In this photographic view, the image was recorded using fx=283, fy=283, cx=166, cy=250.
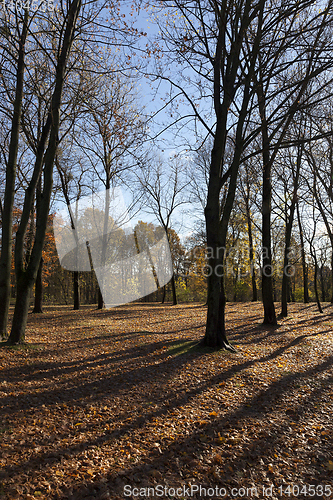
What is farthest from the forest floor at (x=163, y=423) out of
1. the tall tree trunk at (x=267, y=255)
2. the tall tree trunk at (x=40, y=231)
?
the tall tree trunk at (x=267, y=255)

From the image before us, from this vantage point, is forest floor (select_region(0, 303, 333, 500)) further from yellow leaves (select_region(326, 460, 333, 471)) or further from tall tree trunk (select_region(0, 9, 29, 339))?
tall tree trunk (select_region(0, 9, 29, 339))

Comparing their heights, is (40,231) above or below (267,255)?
above

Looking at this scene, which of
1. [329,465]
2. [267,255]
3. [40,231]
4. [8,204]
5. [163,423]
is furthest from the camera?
[267,255]

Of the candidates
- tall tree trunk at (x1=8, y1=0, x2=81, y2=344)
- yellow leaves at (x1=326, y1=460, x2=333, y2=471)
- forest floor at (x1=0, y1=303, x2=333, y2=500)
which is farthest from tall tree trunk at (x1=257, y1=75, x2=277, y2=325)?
yellow leaves at (x1=326, y1=460, x2=333, y2=471)

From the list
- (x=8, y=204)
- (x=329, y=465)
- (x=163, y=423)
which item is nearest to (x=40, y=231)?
(x=8, y=204)

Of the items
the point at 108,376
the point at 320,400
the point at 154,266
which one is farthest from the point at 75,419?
the point at 154,266

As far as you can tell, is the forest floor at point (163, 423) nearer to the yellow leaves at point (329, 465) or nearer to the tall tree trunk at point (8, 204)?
the yellow leaves at point (329, 465)

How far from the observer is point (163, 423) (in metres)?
4.07

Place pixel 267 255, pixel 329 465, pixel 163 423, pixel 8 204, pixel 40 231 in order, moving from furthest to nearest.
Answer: pixel 267 255 < pixel 8 204 < pixel 40 231 < pixel 163 423 < pixel 329 465

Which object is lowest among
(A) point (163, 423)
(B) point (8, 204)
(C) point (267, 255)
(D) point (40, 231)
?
(A) point (163, 423)

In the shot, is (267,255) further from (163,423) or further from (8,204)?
(8,204)

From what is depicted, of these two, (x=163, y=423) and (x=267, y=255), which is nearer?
(x=163, y=423)

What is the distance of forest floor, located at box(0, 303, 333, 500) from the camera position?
9.56 feet

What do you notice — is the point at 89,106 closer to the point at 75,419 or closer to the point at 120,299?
the point at 75,419
